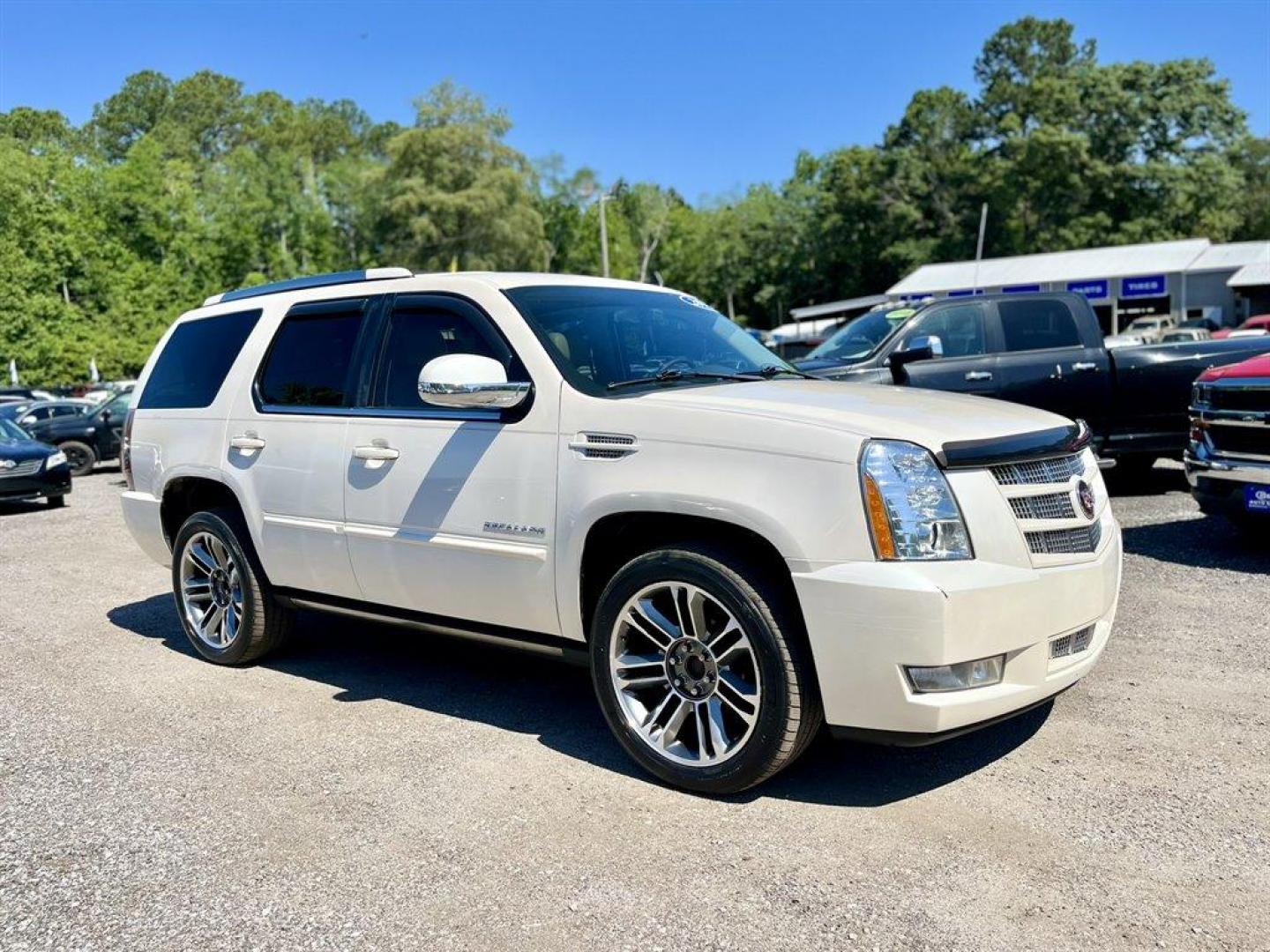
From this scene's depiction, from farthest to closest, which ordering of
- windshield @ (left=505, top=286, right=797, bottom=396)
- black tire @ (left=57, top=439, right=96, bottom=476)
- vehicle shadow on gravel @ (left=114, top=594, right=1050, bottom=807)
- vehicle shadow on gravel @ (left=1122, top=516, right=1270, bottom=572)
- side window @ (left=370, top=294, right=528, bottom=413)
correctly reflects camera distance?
black tire @ (left=57, top=439, right=96, bottom=476) < vehicle shadow on gravel @ (left=1122, top=516, right=1270, bottom=572) < side window @ (left=370, top=294, right=528, bottom=413) < windshield @ (left=505, top=286, right=797, bottom=396) < vehicle shadow on gravel @ (left=114, top=594, right=1050, bottom=807)

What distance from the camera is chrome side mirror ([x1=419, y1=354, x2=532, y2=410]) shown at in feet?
13.5

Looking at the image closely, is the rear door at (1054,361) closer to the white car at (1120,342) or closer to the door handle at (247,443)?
the white car at (1120,342)

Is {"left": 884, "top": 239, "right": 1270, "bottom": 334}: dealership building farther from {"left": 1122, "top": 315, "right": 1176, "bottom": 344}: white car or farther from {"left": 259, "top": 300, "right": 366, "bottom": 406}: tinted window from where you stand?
{"left": 259, "top": 300, "right": 366, "bottom": 406}: tinted window

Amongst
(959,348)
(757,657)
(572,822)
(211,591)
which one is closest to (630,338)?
(757,657)

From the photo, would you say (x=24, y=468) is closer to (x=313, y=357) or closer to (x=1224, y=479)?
(x=313, y=357)

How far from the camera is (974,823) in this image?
11.8 feet

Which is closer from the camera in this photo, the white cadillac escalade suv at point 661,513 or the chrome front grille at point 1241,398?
the white cadillac escalade suv at point 661,513

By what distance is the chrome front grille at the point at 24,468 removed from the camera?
14609mm

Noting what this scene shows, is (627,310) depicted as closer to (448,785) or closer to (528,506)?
(528,506)

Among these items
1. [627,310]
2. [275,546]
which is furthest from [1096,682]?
[275,546]

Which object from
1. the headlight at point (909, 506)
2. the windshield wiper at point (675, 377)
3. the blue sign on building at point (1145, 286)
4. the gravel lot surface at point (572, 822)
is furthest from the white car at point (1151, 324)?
the headlight at point (909, 506)

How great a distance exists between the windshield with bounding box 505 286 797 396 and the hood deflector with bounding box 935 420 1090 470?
1.21 metres

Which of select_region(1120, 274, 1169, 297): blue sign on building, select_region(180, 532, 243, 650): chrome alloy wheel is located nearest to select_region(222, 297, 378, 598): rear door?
select_region(180, 532, 243, 650): chrome alloy wheel

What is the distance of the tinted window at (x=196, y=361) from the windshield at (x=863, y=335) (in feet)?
19.7
